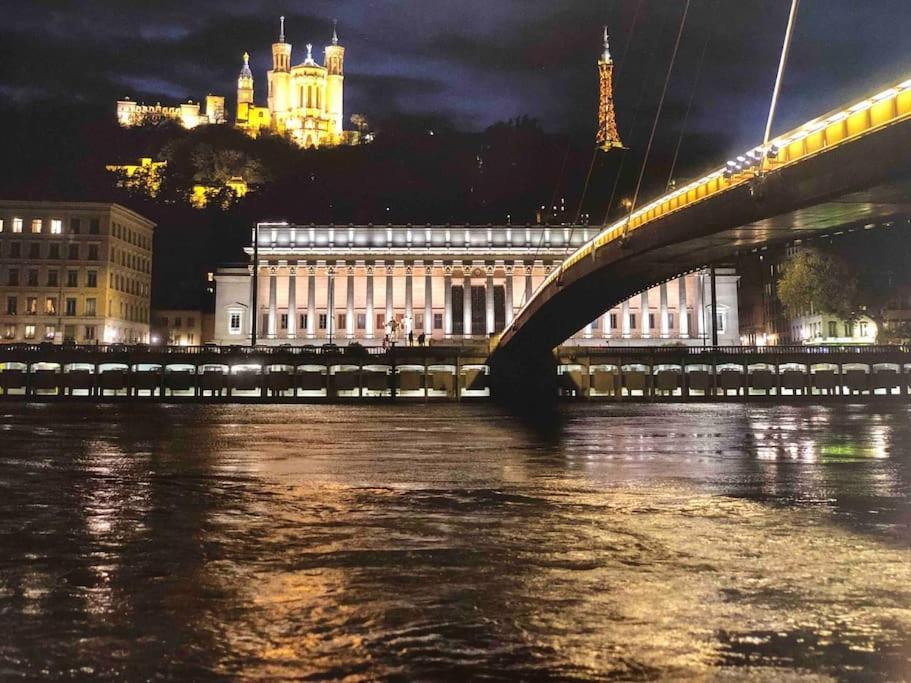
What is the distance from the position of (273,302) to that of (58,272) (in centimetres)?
3494

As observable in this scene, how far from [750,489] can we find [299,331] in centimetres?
12340

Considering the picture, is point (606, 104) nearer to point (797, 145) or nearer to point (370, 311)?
point (370, 311)

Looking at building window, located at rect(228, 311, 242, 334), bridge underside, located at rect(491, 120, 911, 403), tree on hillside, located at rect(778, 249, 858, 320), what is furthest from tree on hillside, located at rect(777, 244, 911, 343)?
building window, located at rect(228, 311, 242, 334)

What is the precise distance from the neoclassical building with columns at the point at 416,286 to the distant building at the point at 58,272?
79.3 feet

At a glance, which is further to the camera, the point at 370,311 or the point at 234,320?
the point at 370,311

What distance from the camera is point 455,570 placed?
10.1m

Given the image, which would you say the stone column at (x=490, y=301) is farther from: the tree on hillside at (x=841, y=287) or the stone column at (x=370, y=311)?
the tree on hillside at (x=841, y=287)

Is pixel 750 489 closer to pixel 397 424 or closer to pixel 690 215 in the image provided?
pixel 690 215

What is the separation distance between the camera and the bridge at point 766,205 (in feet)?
91.9

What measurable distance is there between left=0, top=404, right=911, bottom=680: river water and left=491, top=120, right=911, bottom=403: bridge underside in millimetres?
10900

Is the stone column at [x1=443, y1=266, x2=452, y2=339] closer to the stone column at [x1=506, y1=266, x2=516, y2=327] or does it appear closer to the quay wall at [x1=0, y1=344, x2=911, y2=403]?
the stone column at [x1=506, y1=266, x2=516, y2=327]

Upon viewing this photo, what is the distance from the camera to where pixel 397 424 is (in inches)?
1820

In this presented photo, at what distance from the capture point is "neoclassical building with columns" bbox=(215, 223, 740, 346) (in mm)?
135125

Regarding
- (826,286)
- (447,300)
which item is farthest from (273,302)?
(826,286)
